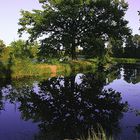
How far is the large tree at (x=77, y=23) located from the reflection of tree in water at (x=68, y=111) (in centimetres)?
3482

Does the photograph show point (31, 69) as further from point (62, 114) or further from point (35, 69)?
point (62, 114)

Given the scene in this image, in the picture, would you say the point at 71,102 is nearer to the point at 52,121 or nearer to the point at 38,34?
the point at 52,121

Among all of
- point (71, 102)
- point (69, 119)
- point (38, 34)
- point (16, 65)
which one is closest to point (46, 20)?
point (38, 34)

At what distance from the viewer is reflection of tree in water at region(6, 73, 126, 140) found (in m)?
18.8

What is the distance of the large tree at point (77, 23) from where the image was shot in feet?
220

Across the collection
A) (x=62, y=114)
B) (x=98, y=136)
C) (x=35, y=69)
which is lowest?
(x=62, y=114)

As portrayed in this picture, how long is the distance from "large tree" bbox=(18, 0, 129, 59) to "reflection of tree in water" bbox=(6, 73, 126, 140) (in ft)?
114

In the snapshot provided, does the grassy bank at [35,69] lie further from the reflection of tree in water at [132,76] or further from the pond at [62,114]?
the pond at [62,114]

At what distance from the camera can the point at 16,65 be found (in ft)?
147

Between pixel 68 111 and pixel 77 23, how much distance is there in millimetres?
46027

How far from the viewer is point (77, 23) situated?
68.1m

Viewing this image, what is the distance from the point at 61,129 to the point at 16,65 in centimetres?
2713

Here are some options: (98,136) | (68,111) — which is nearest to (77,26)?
(68,111)

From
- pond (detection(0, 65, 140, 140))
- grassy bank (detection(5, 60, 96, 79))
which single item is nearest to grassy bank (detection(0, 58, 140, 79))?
grassy bank (detection(5, 60, 96, 79))
